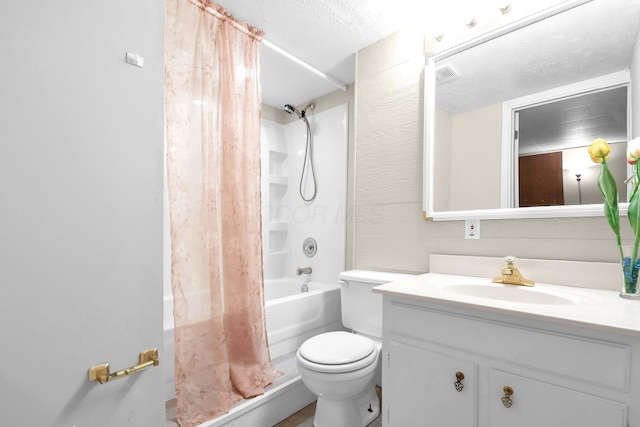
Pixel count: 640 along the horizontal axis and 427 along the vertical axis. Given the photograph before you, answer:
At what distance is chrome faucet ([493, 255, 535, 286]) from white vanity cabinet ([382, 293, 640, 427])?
1.37ft

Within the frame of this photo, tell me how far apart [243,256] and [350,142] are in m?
1.46

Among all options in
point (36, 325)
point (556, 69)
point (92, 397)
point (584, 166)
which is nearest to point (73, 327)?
point (36, 325)

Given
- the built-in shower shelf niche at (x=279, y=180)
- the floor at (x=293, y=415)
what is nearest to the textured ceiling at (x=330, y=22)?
the built-in shower shelf niche at (x=279, y=180)

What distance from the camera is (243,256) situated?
1.68m

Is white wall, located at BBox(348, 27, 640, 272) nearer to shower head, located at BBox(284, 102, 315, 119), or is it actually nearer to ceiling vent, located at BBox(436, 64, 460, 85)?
ceiling vent, located at BBox(436, 64, 460, 85)

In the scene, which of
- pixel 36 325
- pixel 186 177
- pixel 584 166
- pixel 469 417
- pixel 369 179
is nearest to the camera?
pixel 36 325

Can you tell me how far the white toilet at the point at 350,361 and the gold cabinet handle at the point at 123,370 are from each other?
2.44 feet

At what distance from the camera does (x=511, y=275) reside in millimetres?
1319

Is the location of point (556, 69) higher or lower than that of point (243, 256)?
higher

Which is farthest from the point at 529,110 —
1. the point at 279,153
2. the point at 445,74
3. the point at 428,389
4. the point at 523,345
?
the point at 279,153

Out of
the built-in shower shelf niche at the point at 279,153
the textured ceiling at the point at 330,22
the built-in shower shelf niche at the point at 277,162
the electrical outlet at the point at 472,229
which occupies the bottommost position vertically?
the electrical outlet at the point at 472,229

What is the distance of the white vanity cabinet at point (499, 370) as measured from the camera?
0.81 meters

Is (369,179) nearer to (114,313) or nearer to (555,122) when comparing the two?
(555,122)

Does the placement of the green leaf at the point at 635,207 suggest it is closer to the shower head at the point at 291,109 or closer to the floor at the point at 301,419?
the floor at the point at 301,419
